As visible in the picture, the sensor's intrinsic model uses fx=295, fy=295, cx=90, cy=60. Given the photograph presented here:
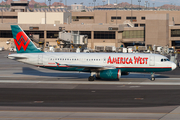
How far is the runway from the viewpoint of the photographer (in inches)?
926

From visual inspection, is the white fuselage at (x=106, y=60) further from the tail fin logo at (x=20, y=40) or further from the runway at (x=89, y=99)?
the runway at (x=89, y=99)

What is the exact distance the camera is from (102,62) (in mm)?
43500

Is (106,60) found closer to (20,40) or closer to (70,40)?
(20,40)

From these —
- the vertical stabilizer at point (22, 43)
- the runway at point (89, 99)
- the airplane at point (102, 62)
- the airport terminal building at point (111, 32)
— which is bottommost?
the runway at point (89, 99)

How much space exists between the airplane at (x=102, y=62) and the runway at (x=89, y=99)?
172 cm

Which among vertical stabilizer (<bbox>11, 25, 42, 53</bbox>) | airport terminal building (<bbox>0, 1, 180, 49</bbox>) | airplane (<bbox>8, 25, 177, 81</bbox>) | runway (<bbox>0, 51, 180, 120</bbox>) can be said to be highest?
airport terminal building (<bbox>0, 1, 180, 49</bbox>)

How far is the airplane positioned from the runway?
172 cm

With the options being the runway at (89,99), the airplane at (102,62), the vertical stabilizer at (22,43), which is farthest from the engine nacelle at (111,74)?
the vertical stabilizer at (22,43)

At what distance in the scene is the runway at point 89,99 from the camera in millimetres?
23516

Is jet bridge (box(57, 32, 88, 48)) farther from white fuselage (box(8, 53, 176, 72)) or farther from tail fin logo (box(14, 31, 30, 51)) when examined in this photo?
white fuselage (box(8, 53, 176, 72))

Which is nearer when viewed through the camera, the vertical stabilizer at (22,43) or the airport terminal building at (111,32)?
the vertical stabilizer at (22,43)

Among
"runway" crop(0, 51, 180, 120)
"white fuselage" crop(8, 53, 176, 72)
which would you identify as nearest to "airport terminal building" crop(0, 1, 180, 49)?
"white fuselage" crop(8, 53, 176, 72)

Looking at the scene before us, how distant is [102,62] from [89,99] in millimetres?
13825

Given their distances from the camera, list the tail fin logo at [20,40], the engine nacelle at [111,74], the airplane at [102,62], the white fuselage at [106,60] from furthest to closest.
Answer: the tail fin logo at [20,40] < the white fuselage at [106,60] < the airplane at [102,62] < the engine nacelle at [111,74]
